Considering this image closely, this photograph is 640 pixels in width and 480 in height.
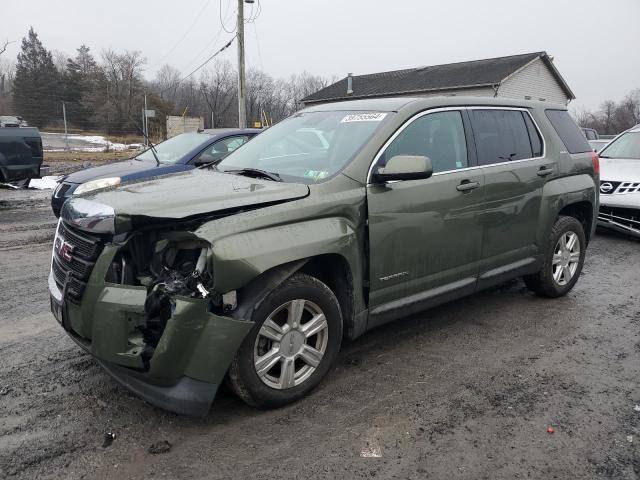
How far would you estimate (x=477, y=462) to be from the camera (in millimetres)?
2686

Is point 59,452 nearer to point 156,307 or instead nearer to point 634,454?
point 156,307

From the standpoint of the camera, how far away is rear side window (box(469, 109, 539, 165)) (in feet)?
14.1

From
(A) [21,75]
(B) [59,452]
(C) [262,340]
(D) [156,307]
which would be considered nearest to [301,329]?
(C) [262,340]

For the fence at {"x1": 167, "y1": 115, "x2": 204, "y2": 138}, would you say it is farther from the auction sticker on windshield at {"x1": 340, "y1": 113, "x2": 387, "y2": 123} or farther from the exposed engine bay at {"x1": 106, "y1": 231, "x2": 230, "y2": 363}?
the exposed engine bay at {"x1": 106, "y1": 231, "x2": 230, "y2": 363}

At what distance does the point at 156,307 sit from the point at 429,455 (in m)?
1.65

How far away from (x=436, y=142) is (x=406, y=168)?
76cm

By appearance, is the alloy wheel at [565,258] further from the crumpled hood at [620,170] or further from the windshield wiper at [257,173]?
the crumpled hood at [620,170]

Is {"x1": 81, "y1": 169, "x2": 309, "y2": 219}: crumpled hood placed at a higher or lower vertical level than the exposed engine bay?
higher

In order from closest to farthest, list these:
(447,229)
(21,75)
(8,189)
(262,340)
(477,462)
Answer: (477,462) → (262,340) → (447,229) → (8,189) → (21,75)

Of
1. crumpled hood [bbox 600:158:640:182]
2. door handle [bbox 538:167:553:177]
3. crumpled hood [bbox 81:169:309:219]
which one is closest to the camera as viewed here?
crumpled hood [bbox 81:169:309:219]

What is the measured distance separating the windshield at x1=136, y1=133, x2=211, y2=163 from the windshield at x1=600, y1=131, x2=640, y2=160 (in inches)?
288

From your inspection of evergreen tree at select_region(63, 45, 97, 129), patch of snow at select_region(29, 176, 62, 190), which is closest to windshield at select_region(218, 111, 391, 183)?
patch of snow at select_region(29, 176, 62, 190)

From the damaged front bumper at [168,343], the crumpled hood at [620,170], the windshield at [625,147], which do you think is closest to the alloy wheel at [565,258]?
the crumpled hood at [620,170]

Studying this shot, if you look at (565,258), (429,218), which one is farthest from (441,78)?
(429,218)
